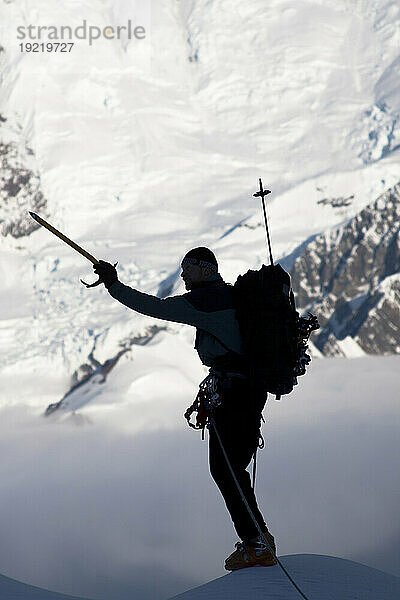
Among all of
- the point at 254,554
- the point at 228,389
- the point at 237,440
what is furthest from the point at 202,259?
the point at 254,554

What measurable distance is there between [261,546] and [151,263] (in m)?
186

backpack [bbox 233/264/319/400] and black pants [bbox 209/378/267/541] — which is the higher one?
backpack [bbox 233/264/319/400]

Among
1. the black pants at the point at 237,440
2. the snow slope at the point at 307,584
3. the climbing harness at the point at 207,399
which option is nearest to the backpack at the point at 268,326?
the black pants at the point at 237,440

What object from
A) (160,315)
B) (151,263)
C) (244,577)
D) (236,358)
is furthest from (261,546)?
(151,263)

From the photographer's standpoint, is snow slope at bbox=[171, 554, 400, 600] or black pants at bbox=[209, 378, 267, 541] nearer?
snow slope at bbox=[171, 554, 400, 600]

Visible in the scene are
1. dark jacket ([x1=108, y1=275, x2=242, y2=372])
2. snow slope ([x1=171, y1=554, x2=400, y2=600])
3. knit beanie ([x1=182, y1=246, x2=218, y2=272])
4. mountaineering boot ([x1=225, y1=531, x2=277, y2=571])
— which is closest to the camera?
dark jacket ([x1=108, y1=275, x2=242, y2=372])

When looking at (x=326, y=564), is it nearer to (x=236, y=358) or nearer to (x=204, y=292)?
(x=236, y=358)

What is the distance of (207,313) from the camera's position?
6.40 meters

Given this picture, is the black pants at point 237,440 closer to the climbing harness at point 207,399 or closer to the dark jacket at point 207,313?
the climbing harness at point 207,399

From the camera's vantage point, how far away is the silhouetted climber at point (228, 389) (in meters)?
6.47

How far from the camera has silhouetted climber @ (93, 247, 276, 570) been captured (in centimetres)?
647

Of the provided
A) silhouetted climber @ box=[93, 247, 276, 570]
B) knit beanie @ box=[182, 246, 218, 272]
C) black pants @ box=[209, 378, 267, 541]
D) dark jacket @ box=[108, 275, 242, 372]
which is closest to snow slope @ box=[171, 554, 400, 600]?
silhouetted climber @ box=[93, 247, 276, 570]

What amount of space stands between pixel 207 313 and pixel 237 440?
1198 mm

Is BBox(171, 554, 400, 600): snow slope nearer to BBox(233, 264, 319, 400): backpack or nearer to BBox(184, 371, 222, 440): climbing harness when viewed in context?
BBox(184, 371, 222, 440): climbing harness
